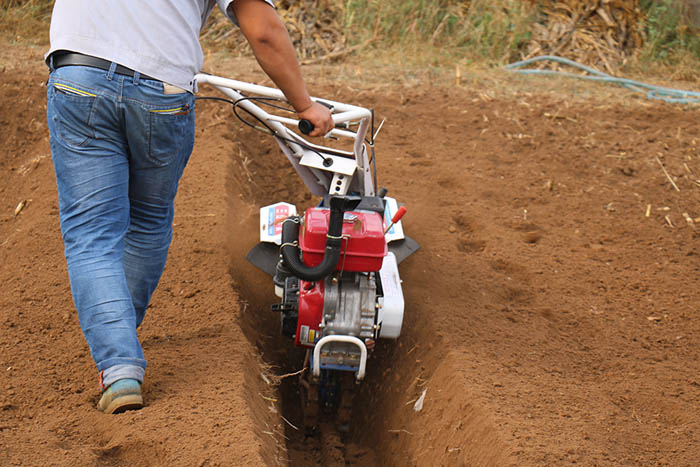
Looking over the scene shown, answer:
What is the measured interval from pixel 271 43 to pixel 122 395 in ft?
4.54

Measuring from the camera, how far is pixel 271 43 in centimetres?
260

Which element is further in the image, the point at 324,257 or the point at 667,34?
the point at 667,34

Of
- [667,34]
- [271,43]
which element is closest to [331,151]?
[271,43]

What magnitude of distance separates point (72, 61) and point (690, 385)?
2.94 meters

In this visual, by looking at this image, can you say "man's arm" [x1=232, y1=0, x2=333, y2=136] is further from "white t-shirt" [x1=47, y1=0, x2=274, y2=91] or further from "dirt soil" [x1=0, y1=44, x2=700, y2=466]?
"dirt soil" [x1=0, y1=44, x2=700, y2=466]

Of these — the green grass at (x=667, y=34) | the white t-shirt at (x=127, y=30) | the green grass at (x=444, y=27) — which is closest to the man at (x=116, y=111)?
the white t-shirt at (x=127, y=30)

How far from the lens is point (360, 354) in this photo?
3.17m

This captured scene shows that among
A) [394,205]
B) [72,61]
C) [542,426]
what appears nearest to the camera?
[72,61]

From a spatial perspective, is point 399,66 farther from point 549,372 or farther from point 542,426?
point 542,426

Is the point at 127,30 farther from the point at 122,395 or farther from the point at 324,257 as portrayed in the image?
the point at 122,395

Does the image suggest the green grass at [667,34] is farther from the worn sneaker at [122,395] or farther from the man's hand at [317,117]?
the worn sneaker at [122,395]

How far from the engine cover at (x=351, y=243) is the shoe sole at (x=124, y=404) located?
875 mm

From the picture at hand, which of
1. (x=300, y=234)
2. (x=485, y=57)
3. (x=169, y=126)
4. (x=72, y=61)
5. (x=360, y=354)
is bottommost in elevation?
(x=485, y=57)

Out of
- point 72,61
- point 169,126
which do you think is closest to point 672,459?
point 169,126
